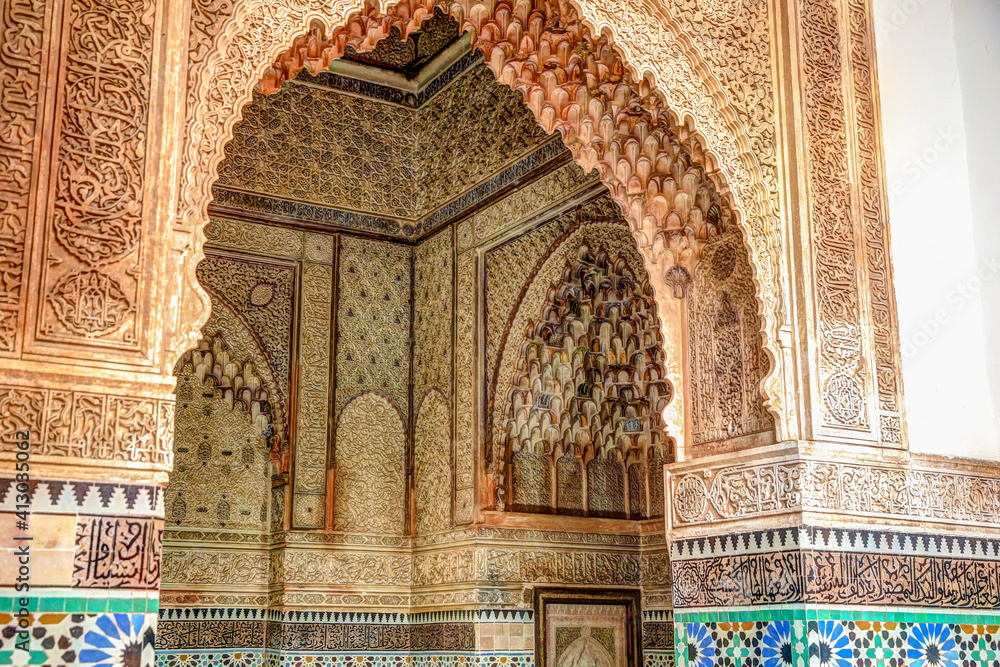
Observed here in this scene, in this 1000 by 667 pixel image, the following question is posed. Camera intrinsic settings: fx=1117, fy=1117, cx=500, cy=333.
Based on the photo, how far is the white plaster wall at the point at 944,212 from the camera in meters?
4.86

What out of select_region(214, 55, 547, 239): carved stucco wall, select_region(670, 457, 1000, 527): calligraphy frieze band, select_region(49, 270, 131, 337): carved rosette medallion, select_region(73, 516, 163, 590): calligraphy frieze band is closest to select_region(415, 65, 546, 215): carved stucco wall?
select_region(214, 55, 547, 239): carved stucco wall

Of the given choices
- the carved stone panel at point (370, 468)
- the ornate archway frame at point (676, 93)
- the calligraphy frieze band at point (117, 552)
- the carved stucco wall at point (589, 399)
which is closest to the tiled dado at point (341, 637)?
the carved stone panel at point (370, 468)

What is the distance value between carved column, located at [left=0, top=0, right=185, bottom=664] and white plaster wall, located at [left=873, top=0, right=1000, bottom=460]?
315 centimetres

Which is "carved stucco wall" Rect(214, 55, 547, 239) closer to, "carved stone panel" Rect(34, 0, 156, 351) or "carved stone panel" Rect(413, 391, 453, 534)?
"carved stone panel" Rect(413, 391, 453, 534)

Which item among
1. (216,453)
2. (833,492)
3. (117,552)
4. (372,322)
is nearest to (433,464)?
(372,322)

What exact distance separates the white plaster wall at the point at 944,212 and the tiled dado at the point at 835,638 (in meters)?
0.73

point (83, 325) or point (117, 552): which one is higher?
point (83, 325)

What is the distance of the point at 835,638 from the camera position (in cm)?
430

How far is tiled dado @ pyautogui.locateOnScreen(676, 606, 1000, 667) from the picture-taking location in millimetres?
4270

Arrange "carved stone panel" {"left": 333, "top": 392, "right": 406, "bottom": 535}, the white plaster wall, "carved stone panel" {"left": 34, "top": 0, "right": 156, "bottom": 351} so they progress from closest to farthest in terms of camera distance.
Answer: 1. "carved stone panel" {"left": 34, "top": 0, "right": 156, "bottom": 351}
2. the white plaster wall
3. "carved stone panel" {"left": 333, "top": 392, "right": 406, "bottom": 535}

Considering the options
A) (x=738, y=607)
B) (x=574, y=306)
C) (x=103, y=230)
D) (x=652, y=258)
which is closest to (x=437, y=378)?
(x=574, y=306)

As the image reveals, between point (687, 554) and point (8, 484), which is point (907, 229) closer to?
point (687, 554)

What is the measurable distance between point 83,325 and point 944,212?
374 centimetres

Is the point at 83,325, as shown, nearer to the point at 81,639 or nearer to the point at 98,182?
the point at 98,182
